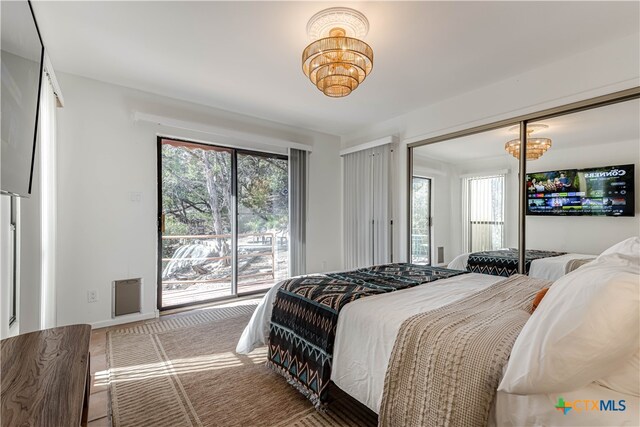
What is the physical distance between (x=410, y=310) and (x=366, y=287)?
1.42 feet

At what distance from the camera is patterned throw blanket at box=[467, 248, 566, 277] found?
2.74 m

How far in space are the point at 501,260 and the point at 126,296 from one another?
394 cm

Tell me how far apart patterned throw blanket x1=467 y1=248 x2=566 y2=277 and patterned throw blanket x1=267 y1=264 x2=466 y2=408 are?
98 centimetres

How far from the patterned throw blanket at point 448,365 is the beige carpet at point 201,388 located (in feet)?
A: 1.85

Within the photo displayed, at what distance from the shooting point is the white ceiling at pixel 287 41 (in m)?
1.93

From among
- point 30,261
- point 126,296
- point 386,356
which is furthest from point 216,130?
point 386,356

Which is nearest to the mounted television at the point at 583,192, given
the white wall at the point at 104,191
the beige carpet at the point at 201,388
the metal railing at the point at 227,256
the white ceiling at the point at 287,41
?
the white ceiling at the point at 287,41

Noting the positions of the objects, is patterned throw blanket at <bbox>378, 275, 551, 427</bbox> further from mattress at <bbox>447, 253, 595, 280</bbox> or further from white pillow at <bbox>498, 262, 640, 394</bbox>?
mattress at <bbox>447, 253, 595, 280</bbox>

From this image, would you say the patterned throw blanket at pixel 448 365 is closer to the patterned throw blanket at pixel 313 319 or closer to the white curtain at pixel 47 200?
the patterned throw blanket at pixel 313 319

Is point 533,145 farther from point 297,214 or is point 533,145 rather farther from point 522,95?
point 297,214

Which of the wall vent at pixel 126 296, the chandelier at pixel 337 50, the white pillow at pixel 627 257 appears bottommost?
the wall vent at pixel 126 296

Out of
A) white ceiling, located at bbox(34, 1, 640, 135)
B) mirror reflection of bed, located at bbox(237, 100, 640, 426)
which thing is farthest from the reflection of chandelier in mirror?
white ceiling, located at bbox(34, 1, 640, 135)

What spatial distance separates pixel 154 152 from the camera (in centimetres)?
329

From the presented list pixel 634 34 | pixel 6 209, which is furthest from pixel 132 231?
pixel 634 34
